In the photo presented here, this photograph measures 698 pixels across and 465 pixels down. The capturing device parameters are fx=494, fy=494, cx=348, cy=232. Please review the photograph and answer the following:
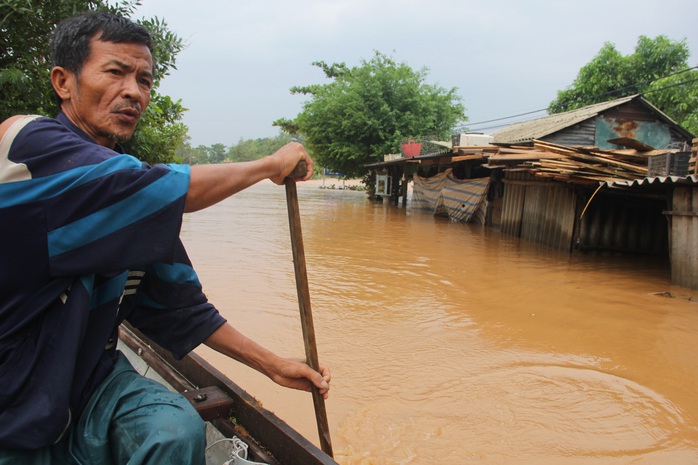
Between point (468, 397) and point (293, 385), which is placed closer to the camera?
point (293, 385)

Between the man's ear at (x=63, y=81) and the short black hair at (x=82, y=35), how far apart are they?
1 centimetres

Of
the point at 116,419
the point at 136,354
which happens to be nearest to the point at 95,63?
the point at 116,419

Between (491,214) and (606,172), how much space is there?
635 cm

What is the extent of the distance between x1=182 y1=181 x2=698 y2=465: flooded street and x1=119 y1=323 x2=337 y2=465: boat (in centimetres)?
115

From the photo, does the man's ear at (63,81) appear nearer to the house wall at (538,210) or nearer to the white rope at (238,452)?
the white rope at (238,452)

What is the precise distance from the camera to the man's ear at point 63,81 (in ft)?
4.60

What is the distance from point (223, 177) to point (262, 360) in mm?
780

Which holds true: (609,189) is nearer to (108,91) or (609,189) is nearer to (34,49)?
(34,49)

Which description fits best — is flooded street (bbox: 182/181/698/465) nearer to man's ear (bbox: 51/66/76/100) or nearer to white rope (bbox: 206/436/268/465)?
white rope (bbox: 206/436/268/465)

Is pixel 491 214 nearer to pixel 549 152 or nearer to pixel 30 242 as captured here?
pixel 549 152

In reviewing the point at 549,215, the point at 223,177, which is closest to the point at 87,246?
the point at 223,177

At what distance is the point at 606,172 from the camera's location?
27.4 feet

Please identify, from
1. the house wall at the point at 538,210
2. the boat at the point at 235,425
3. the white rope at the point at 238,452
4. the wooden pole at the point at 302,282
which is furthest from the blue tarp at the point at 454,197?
the white rope at the point at 238,452

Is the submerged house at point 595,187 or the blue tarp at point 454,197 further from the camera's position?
the blue tarp at point 454,197
